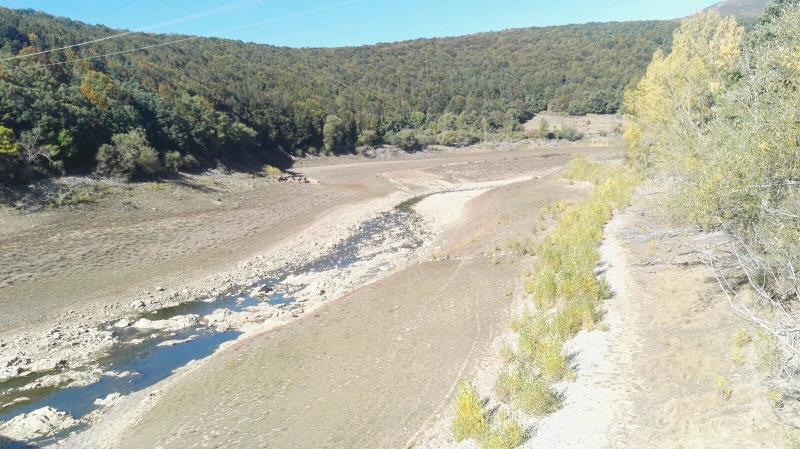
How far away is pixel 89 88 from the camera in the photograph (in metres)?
42.4

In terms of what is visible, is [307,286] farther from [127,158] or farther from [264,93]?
[264,93]

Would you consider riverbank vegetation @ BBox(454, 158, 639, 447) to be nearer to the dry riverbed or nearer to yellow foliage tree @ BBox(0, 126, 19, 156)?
the dry riverbed

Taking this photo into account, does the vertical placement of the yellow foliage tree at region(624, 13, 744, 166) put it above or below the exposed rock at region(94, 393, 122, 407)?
above

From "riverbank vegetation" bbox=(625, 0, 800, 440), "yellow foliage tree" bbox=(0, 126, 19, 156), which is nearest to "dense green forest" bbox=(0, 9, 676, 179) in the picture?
"yellow foliage tree" bbox=(0, 126, 19, 156)

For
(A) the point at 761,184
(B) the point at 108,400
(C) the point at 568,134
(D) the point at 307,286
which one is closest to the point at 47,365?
(B) the point at 108,400

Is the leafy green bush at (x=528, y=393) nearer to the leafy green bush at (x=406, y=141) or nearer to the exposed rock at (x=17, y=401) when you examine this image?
the exposed rock at (x=17, y=401)

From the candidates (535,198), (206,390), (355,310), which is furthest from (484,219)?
(206,390)

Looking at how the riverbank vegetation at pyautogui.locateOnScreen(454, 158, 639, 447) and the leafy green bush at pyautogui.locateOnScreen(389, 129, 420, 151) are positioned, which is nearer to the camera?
the riverbank vegetation at pyautogui.locateOnScreen(454, 158, 639, 447)

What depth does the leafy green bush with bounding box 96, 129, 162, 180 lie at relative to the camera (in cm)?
3647

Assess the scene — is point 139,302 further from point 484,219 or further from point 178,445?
point 484,219

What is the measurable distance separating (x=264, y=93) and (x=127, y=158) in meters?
45.7

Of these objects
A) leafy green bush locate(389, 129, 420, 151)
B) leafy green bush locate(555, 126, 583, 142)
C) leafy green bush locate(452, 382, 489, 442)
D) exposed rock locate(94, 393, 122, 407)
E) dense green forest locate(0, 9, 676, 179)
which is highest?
dense green forest locate(0, 9, 676, 179)

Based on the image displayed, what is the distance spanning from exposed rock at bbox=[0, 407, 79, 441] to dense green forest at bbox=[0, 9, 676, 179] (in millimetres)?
23947

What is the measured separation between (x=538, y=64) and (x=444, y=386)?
151m
